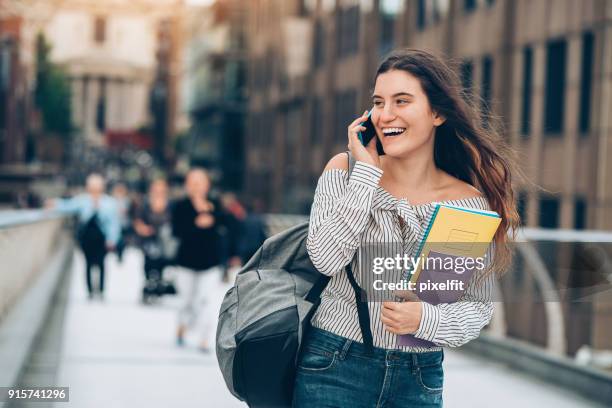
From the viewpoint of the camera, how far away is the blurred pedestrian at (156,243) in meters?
14.8

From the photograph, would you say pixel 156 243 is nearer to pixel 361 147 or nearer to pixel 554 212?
pixel 554 212

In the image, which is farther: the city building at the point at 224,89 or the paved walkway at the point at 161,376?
the city building at the point at 224,89

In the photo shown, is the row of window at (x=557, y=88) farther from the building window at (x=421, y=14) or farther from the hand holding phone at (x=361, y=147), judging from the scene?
the hand holding phone at (x=361, y=147)

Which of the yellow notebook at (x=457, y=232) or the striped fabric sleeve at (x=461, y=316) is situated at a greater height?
the yellow notebook at (x=457, y=232)

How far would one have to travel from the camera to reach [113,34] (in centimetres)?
6669

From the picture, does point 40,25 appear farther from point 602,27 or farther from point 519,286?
point 519,286

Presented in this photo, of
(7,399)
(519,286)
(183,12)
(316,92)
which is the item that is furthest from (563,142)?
(183,12)

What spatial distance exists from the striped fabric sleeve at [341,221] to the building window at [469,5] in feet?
80.9

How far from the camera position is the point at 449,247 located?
2857 mm

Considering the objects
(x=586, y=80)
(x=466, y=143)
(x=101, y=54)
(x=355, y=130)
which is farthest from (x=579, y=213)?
(x=101, y=54)

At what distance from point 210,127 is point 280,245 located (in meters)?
77.0

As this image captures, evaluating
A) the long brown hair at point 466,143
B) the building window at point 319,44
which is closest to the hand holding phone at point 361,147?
the long brown hair at point 466,143

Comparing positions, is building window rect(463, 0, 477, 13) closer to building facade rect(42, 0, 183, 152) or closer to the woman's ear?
the woman's ear

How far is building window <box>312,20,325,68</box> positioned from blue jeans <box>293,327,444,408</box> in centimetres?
4184
